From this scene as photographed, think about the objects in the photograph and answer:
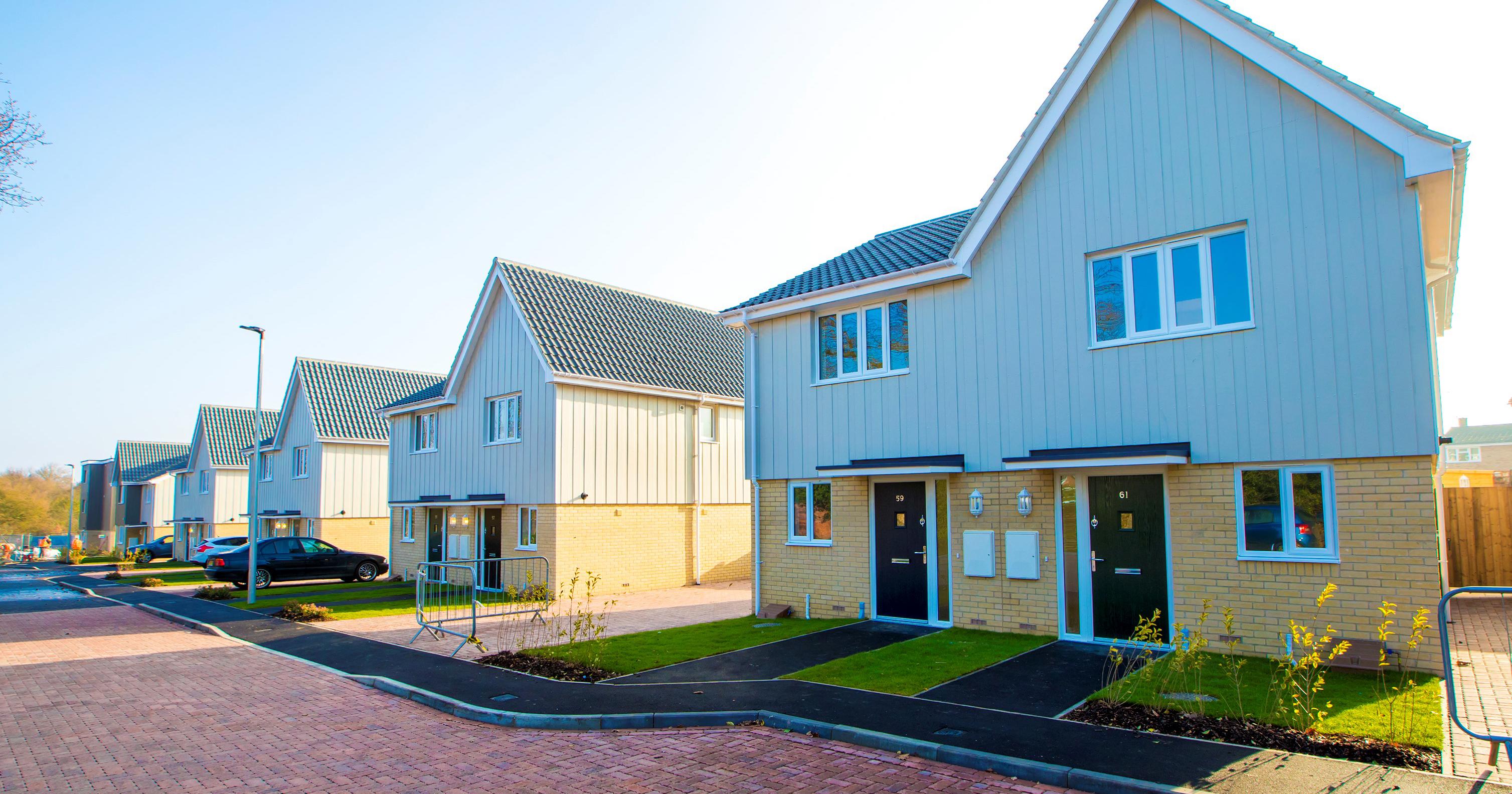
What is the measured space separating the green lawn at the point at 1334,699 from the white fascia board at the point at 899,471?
415 centimetres

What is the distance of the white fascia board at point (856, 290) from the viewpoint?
43.8ft

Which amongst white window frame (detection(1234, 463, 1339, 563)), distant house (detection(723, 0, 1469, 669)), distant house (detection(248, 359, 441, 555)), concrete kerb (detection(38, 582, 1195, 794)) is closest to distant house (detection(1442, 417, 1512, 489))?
distant house (detection(723, 0, 1469, 669))

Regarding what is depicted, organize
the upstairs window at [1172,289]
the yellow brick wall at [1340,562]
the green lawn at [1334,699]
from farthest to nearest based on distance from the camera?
the upstairs window at [1172,289], the yellow brick wall at [1340,562], the green lawn at [1334,699]

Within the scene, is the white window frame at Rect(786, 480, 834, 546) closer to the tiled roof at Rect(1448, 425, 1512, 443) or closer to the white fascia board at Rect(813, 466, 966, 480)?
the white fascia board at Rect(813, 466, 966, 480)

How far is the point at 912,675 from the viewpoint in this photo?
10.0 m

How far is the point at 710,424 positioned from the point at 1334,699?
18.5 meters

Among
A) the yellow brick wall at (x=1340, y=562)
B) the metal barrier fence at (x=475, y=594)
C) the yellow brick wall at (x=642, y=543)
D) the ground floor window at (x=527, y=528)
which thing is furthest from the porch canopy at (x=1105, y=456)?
the ground floor window at (x=527, y=528)

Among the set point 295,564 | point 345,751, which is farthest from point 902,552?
point 295,564

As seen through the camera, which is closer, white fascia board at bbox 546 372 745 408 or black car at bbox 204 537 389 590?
white fascia board at bbox 546 372 745 408

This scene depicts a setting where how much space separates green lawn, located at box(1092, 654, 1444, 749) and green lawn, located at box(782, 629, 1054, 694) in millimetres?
1926

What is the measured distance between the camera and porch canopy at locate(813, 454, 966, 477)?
13053 millimetres

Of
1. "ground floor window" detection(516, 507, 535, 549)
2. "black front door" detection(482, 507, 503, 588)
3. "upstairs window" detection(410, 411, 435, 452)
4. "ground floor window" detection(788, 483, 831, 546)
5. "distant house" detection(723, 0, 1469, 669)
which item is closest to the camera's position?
"distant house" detection(723, 0, 1469, 669)

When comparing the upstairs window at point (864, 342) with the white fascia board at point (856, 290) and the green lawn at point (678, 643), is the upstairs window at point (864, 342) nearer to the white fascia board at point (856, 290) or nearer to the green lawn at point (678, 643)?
the white fascia board at point (856, 290)

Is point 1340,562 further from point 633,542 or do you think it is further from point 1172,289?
point 633,542
